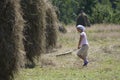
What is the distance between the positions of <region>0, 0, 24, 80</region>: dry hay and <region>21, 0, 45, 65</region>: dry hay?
4.34m

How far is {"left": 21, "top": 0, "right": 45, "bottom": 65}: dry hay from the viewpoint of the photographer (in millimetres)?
15359

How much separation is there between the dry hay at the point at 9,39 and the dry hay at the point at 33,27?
4.34 metres

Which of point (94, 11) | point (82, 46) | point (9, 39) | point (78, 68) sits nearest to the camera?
point (9, 39)

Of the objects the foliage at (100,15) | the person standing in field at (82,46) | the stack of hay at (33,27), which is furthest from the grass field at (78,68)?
the foliage at (100,15)

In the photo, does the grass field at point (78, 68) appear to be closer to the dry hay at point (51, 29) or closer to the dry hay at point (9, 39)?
the dry hay at point (9, 39)

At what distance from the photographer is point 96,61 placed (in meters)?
17.7

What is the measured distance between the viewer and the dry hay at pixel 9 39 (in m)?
10.6

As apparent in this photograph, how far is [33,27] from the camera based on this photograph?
1564 centimetres

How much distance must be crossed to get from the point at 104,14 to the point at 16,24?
53.3 metres

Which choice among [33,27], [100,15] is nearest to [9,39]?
[33,27]

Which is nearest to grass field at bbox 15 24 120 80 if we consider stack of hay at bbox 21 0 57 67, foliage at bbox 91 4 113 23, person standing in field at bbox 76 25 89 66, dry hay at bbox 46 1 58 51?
person standing in field at bbox 76 25 89 66

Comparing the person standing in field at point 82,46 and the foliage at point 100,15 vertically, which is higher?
the person standing in field at point 82,46

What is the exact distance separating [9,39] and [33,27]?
4.99m

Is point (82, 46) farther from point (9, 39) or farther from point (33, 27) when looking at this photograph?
point (9, 39)
